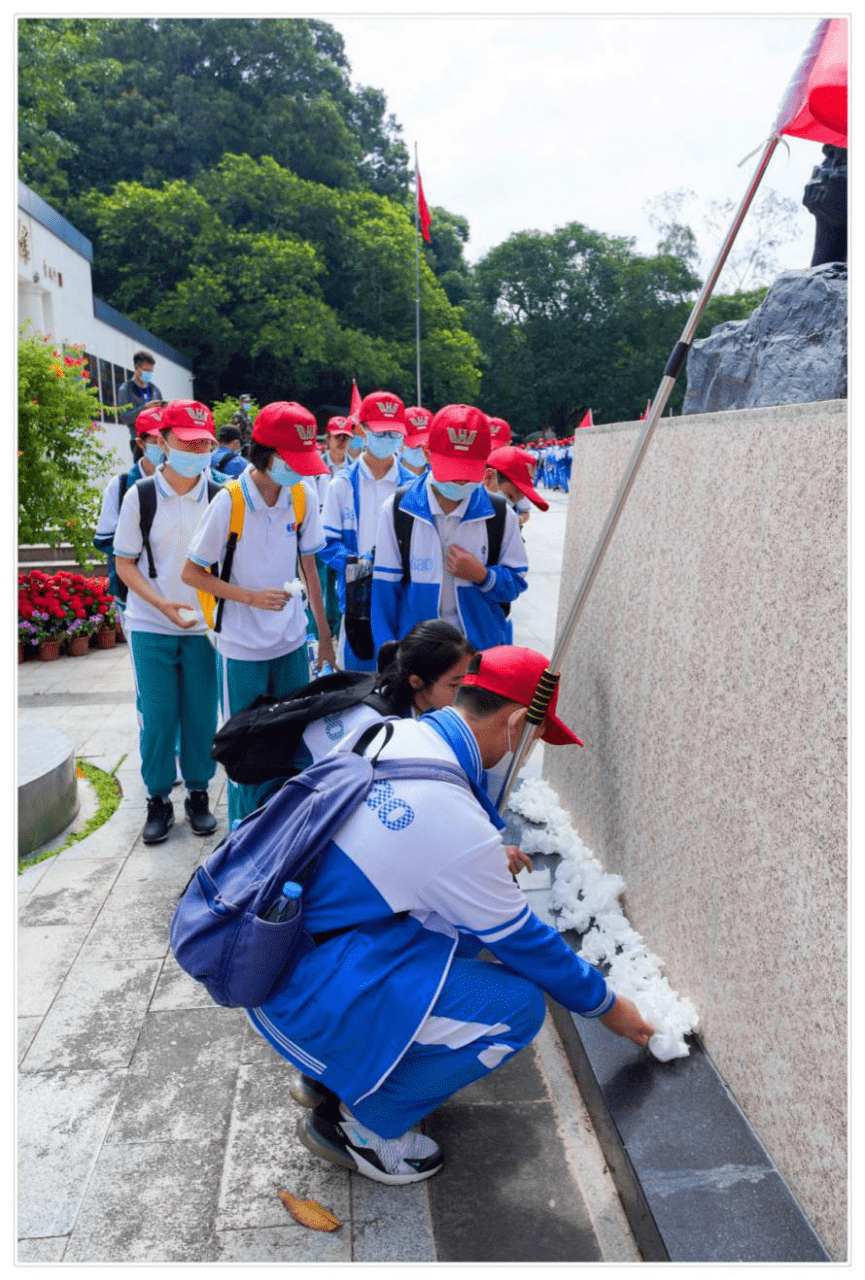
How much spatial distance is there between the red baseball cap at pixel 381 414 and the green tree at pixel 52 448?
344cm

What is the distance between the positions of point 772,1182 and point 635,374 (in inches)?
1771

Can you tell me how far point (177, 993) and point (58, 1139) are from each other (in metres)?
0.73

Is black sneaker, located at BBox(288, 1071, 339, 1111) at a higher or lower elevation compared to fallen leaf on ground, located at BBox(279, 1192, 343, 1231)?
higher

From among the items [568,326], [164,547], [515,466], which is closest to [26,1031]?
[164,547]

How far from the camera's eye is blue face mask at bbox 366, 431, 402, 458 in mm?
5699

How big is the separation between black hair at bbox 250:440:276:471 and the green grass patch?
198cm

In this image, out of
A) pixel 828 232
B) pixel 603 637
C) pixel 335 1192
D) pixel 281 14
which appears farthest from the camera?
pixel 603 637

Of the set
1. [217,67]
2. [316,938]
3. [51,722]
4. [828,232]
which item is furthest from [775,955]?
[217,67]

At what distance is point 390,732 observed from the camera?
2.37 m

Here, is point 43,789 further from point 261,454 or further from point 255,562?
point 261,454

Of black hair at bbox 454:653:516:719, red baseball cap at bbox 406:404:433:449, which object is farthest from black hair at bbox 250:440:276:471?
red baseball cap at bbox 406:404:433:449

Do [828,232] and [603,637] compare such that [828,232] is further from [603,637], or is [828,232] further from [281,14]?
[281,14]

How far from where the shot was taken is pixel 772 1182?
2.20m

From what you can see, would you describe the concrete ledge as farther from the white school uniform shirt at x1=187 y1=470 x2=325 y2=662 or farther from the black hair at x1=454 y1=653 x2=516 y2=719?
the black hair at x1=454 y1=653 x2=516 y2=719
